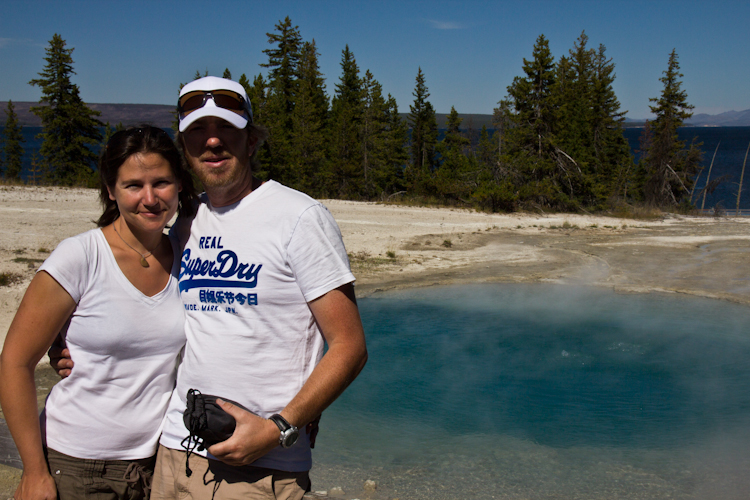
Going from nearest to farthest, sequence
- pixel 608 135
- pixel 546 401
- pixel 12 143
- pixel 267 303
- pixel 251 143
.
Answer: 1. pixel 267 303
2. pixel 251 143
3. pixel 546 401
4. pixel 608 135
5. pixel 12 143

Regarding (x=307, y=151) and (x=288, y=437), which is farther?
(x=307, y=151)

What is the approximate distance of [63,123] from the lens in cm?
3341

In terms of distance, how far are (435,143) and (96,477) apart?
4327 cm

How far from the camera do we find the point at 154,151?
6.91 feet

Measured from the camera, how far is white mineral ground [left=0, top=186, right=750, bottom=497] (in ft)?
37.9

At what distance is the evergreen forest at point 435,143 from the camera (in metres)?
26.7

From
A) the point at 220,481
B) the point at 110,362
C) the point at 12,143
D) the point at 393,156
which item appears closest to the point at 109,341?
the point at 110,362

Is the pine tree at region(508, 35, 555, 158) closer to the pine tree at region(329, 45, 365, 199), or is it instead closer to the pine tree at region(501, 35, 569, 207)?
the pine tree at region(501, 35, 569, 207)

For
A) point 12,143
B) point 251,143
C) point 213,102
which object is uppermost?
point 12,143

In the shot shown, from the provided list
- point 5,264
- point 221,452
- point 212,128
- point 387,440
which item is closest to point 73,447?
point 221,452

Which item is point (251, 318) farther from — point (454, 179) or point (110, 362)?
point (454, 179)

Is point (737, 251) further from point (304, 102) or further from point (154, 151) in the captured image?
point (304, 102)

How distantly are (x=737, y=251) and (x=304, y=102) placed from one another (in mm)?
22049

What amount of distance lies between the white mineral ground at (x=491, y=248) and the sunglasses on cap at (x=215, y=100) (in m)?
7.06
